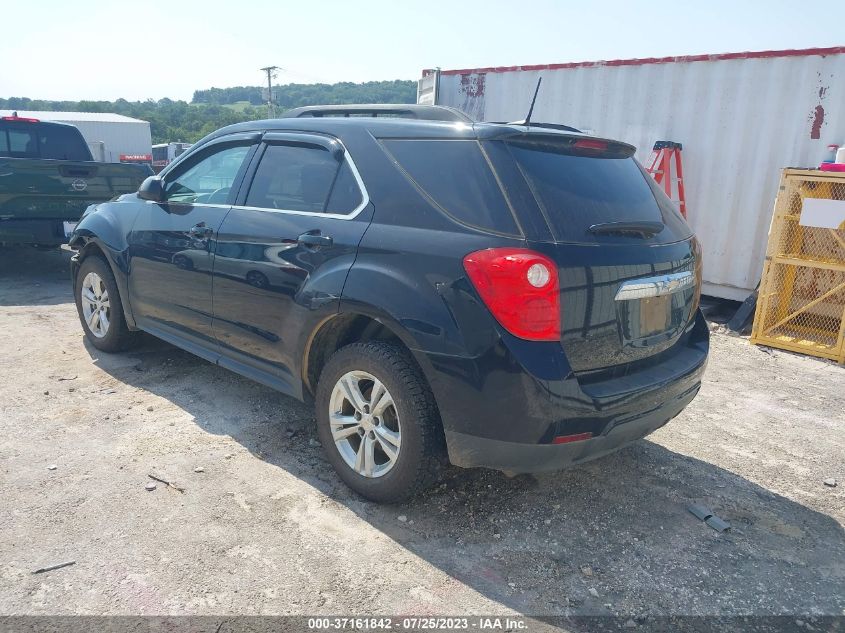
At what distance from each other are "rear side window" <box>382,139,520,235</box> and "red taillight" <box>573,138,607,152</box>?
52 centimetres

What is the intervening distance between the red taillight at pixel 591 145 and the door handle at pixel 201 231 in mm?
2111

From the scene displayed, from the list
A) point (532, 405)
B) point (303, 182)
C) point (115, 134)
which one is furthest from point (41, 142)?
point (115, 134)

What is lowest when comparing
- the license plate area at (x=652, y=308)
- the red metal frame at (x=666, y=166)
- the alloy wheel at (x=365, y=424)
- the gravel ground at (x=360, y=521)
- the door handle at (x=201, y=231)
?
the gravel ground at (x=360, y=521)

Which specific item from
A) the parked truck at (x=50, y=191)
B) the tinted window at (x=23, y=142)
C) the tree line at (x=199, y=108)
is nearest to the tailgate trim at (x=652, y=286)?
the parked truck at (x=50, y=191)

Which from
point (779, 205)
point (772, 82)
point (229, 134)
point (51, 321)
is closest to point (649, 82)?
point (772, 82)

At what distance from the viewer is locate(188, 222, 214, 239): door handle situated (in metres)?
3.85

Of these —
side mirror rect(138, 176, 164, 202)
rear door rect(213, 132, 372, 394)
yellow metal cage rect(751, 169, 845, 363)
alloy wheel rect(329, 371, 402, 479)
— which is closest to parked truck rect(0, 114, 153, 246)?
side mirror rect(138, 176, 164, 202)

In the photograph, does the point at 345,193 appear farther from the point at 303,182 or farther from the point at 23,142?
the point at 23,142

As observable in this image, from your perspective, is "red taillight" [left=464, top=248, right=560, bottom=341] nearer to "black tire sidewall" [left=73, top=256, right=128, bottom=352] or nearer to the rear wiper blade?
the rear wiper blade

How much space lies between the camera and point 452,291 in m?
2.66

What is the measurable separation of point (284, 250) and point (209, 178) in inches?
45.8

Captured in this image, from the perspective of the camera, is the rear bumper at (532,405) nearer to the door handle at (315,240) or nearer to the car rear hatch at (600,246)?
the car rear hatch at (600,246)

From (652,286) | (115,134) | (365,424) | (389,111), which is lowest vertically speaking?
(365,424)

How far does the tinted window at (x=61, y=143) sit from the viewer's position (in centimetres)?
891
